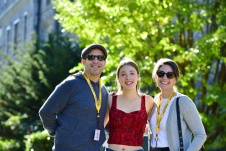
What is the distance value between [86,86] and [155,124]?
0.96 metres

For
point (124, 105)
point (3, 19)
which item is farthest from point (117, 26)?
point (3, 19)

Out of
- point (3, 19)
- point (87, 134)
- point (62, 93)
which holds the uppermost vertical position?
point (3, 19)

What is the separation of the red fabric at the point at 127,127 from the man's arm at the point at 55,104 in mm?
680

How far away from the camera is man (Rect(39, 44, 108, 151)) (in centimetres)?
307

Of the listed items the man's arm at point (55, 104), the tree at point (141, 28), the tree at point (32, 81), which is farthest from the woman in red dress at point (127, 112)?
the tree at point (32, 81)

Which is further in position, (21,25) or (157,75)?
(21,25)

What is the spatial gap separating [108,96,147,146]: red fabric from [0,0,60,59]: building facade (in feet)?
39.3

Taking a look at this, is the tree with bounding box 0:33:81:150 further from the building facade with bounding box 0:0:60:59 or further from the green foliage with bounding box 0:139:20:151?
the building facade with bounding box 0:0:60:59

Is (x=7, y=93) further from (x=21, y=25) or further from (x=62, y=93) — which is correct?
(x=62, y=93)

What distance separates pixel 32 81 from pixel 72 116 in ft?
33.5

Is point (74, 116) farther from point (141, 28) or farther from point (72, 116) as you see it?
point (141, 28)

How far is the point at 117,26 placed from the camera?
19.7ft

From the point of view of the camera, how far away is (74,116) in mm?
3090

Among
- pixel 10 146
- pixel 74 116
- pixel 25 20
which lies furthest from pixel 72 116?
pixel 25 20
